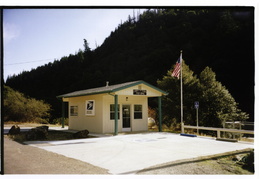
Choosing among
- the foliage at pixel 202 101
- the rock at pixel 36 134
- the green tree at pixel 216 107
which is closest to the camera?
the rock at pixel 36 134

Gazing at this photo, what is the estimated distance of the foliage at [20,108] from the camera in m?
24.1

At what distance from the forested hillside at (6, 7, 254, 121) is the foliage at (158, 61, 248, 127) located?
7.61 meters

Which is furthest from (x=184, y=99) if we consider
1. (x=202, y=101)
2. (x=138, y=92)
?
(x=138, y=92)

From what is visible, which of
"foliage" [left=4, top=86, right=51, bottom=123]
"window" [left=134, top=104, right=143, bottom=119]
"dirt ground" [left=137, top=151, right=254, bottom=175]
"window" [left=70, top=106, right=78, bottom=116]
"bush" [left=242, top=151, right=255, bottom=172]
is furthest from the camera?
"foliage" [left=4, top=86, right=51, bottom=123]

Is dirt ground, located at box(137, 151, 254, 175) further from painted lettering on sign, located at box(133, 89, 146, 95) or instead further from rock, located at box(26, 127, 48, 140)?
rock, located at box(26, 127, 48, 140)

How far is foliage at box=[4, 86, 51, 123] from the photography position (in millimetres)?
24141

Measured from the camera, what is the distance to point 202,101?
20766mm

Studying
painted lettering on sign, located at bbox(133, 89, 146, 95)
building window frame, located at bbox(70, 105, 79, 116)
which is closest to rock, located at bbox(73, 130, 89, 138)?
painted lettering on sign, located at bbox(133, 89, 146, 95)

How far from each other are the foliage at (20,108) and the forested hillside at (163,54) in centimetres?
1320

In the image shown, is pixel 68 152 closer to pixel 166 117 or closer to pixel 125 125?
pixel 125 125

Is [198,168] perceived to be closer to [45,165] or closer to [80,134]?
[45,165]

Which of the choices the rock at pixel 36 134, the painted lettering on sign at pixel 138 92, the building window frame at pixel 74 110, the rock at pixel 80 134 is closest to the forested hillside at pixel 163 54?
the painted lettering on sign at pixel 138 92

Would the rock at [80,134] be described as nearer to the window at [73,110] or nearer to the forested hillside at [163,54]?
the window at [73,110]

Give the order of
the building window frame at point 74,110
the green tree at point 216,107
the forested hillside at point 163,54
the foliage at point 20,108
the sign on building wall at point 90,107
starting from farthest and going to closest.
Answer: the forested hillside at point 163,54 → the foliage at point 20,108 → the green tree at point 216,107 → the building window frame at point 74,110 → the sign on building wall at point 90,107
